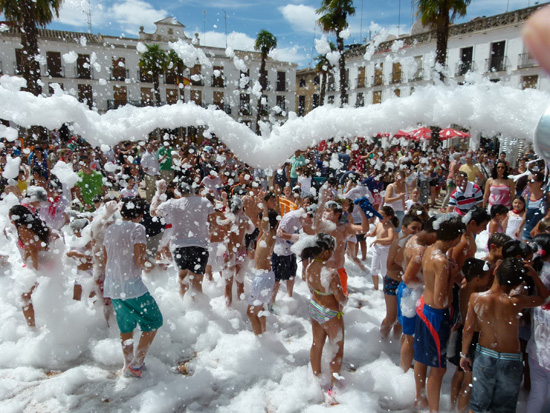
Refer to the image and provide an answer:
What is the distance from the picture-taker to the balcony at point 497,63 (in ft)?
76.8

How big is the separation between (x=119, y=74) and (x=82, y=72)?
2910mm

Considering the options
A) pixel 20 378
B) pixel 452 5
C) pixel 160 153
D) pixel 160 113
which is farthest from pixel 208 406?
pixel 452 5

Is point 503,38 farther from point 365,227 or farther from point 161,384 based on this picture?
point 161,384

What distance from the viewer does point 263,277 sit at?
405 cm

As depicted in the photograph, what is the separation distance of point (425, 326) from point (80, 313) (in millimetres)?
3813

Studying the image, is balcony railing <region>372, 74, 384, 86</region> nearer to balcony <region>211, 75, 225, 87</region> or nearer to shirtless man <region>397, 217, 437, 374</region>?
balcony <region>211, 75, 225, 87</region>

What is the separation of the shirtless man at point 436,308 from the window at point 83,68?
32.0m

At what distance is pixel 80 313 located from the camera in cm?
445

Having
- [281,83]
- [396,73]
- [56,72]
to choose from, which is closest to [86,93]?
[56,72]

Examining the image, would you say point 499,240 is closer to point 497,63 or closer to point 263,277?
point 263,277

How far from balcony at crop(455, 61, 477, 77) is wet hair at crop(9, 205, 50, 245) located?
1086 inches

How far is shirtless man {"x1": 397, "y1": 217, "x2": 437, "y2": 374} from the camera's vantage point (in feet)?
10.7

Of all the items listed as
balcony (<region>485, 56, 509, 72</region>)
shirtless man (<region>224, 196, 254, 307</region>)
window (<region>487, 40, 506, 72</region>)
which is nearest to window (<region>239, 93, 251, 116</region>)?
balcony (<region>485, 56, 509, 72</region>)

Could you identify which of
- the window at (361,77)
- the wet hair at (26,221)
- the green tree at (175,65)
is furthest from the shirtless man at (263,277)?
the window at (361,77)
